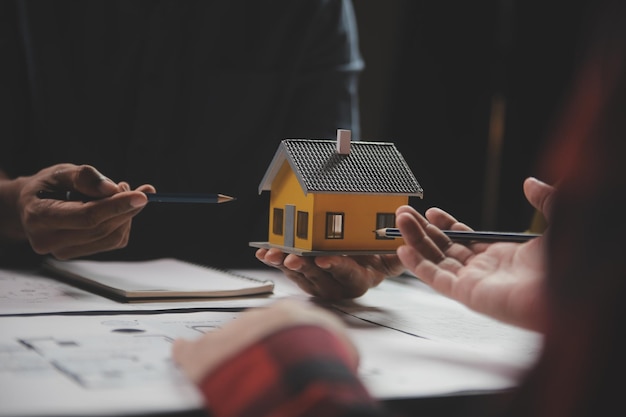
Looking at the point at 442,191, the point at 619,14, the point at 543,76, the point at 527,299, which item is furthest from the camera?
the point at 442,191

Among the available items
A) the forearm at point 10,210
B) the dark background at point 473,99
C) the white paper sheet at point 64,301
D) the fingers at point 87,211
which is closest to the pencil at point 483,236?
the white paper sheet at point 64,301

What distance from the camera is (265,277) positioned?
1633mm

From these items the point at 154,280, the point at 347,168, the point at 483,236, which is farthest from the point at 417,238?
A: the point at 154,280

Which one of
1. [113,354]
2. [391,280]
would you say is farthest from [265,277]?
[113,354]

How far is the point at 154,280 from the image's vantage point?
1432mm

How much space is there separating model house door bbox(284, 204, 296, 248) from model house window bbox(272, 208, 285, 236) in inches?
1.4

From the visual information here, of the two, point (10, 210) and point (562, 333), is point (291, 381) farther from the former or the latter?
point (10, 210)

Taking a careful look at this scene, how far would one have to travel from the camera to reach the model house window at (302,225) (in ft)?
4.14

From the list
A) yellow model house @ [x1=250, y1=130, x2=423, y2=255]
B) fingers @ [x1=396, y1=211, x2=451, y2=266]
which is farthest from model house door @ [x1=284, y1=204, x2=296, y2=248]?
fingers @ [x1=396, y1=211, x2=451, y2=266]

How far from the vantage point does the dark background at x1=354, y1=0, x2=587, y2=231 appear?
9.91 ft

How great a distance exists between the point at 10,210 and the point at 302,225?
0.69 meters

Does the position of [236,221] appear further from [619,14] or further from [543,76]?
[543,76]

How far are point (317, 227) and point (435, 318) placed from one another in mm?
245

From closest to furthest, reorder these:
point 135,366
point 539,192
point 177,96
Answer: point 135,366
point 539,192
point 177,96
